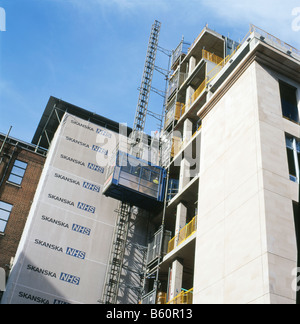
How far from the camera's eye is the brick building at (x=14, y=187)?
35.1 meters

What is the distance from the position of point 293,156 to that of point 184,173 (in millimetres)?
11118

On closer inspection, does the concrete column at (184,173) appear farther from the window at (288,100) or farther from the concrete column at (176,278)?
the window at (288,100)

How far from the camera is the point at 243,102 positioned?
978 inches

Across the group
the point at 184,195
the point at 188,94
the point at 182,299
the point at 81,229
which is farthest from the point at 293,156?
the point at 81,229

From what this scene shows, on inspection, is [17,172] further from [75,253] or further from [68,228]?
[75,253]

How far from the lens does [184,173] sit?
107 ft

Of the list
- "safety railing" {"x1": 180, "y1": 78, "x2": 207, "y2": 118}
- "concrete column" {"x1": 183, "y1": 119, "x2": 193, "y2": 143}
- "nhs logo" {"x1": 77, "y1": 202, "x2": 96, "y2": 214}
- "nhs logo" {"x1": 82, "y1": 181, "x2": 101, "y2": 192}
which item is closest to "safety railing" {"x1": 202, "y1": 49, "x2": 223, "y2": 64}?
"safety railing" {"x1": 180, "y1": 78, "x2": 207, "y2": 118}

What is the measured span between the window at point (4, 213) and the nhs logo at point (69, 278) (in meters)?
7.57

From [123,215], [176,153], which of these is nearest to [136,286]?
[123,215]

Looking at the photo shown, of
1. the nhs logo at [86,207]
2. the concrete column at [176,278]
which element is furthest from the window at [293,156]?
the nhs logo at [86,207]

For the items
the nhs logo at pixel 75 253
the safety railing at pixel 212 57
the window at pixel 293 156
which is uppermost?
the safety railing at pixel 212 57

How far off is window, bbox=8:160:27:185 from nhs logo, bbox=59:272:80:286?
10828mm

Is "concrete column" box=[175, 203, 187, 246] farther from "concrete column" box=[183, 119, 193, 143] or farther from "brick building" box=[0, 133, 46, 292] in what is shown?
"brick building" box=[0, 133, 46, 292]
